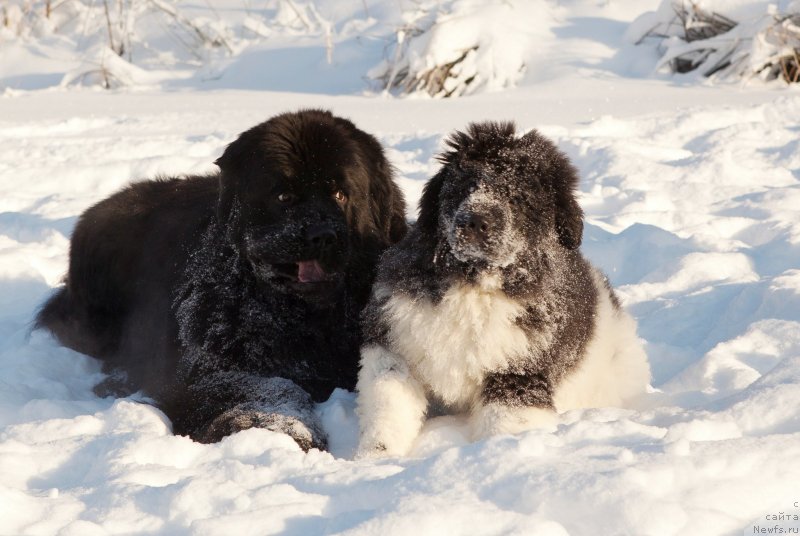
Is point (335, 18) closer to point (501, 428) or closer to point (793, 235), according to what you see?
point (793, 235)

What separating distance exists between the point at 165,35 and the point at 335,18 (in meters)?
2.89

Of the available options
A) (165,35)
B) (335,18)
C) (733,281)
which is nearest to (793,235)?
(733,281)

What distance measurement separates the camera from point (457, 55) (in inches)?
Result: 474

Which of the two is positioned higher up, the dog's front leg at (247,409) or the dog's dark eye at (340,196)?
the dog's dark eye at (340,196)

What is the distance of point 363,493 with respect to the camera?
9.86 feet

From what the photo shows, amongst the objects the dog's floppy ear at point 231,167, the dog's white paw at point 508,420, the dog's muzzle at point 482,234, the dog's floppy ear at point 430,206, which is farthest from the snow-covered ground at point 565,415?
the dog's floppy ear at point 231,167

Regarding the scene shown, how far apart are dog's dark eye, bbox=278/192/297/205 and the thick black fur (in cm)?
58

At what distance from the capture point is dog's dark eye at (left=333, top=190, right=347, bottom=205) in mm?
4492

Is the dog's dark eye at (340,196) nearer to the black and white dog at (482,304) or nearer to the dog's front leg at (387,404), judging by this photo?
the black and white dog at (482,304)

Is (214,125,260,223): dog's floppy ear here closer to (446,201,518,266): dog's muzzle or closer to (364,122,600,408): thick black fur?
(364,122,600,408): thick black fur

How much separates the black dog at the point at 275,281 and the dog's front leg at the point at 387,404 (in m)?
0.32

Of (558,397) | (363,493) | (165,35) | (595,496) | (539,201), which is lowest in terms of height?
(165,35)

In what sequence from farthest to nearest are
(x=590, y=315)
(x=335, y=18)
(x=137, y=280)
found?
(x=335, y=18) → (x=137, y=280) → (x=590, y=315)

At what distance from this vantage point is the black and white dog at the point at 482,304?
380 centimetres
